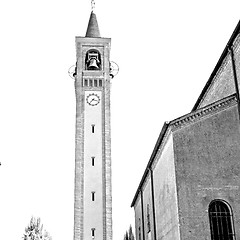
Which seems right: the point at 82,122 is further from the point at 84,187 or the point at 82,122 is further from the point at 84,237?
the point at 84,237

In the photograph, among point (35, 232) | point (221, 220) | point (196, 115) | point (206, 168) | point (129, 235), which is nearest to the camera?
point (221, 220)

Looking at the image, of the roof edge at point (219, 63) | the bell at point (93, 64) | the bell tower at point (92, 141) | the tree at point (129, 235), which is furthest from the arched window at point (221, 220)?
the tree at point (129, 235)

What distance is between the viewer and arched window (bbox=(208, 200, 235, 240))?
42.6 feet

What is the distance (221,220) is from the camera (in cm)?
1317

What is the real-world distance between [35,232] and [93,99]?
2442 centimetres

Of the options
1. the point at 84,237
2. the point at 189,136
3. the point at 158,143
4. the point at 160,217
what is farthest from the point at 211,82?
the point at 84,237

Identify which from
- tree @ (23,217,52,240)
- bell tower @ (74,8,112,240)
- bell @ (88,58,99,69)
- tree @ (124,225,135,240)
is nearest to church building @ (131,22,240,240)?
bell tower @ (74,8,112,240)

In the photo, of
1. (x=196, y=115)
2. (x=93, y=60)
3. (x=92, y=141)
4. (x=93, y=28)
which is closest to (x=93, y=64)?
(x=93, y=60)

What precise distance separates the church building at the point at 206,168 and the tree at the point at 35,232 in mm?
31738

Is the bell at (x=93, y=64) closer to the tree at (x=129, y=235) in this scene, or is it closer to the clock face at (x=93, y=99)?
the clock face at (x=93, y=99)

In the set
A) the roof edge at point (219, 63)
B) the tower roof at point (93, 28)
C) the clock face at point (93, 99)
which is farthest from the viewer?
the tower roof at point (93, 28)

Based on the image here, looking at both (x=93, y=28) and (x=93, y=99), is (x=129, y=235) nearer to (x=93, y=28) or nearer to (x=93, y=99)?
(x=93, y=99)

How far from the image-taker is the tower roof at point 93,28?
29.4 meters

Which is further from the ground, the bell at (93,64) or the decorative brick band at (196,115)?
the bell at (93,64)
